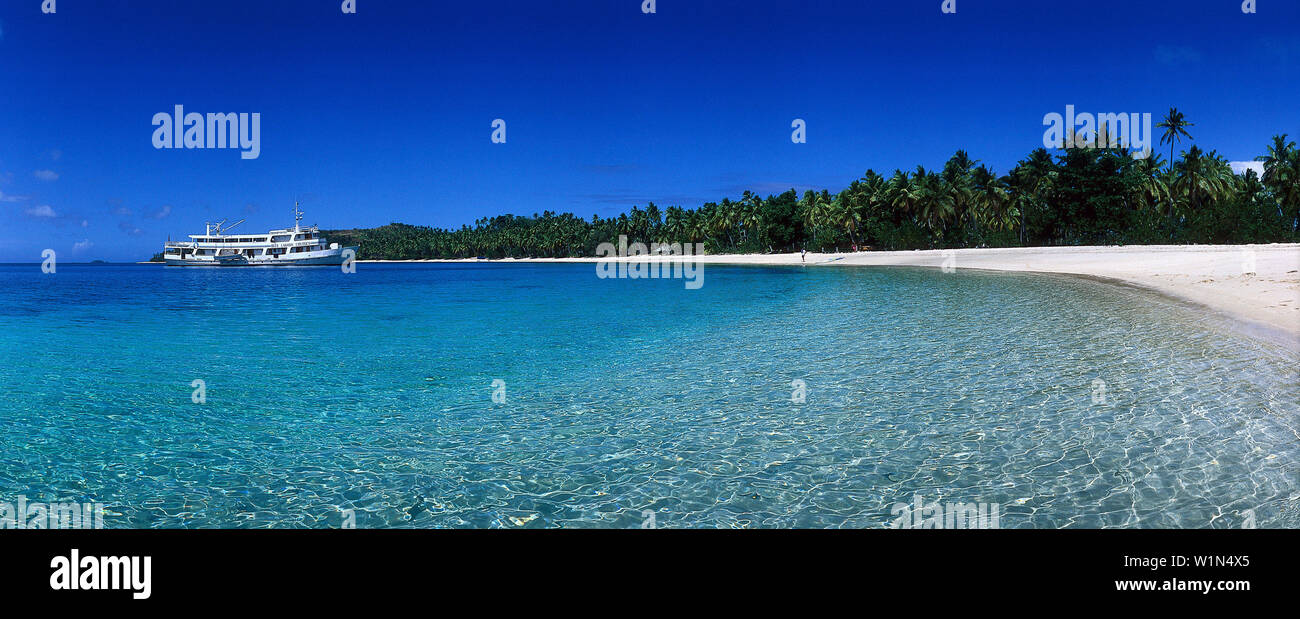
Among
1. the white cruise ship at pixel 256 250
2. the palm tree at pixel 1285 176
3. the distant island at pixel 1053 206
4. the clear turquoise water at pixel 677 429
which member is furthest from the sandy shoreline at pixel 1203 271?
the white cruise ship at pixel 256 250

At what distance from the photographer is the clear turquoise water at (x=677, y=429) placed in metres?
6.00

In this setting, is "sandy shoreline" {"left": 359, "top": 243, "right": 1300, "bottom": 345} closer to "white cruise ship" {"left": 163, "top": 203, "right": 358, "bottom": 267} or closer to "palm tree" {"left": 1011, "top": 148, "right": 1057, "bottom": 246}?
"palm tree" {"left": 1011, "top": 148, "right": 1057, "bottom": 246}

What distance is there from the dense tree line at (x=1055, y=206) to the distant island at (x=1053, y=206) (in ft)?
0.39

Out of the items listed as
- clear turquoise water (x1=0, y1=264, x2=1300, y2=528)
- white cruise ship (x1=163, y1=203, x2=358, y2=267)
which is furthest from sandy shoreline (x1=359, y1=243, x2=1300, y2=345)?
white cruise ship (x1=163, y1=203, x2=358, y2=267)

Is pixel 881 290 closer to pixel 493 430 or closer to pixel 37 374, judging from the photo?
pixel 493 430

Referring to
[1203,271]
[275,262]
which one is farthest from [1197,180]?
[275,262]

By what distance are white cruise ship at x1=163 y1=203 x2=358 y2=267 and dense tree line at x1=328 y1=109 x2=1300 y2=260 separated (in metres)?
98.2

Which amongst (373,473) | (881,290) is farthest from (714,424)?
(881,290)

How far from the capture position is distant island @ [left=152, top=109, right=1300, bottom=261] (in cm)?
6059

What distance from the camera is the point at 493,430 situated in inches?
337

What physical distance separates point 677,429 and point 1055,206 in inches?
3245

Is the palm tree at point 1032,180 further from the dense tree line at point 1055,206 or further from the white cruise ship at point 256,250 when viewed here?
the white cruise ship at point 256,250
